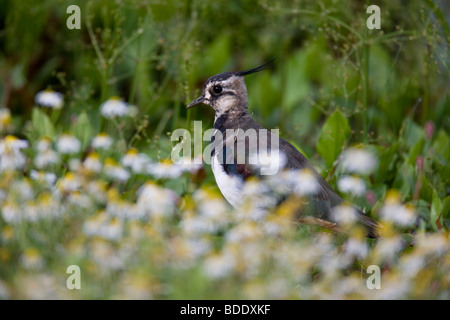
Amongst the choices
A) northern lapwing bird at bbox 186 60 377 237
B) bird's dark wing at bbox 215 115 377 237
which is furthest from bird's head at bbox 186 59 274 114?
bird's dark wing at bbox 215 115 377 237

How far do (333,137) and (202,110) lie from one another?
68.2 inches

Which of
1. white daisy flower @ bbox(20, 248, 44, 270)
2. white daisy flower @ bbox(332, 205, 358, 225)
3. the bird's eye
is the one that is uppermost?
the bird's eye

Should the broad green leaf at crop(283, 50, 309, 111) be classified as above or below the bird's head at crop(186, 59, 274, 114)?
above

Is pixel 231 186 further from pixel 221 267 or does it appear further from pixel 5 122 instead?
pixel 5 122

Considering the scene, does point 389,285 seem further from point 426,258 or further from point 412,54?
point 412,54

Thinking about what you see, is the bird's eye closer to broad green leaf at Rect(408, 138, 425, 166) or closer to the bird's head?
the bird's head

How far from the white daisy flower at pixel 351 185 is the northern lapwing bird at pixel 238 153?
10 cm

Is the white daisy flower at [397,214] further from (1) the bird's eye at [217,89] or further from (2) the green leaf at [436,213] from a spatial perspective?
(1) the bird's eye at [217,89]

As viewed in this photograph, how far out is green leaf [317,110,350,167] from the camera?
4.16m

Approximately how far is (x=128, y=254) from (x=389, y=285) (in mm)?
1001

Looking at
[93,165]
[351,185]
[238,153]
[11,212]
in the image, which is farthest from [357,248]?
[11,212]

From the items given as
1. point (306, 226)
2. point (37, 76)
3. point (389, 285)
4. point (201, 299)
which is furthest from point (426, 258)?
point (37, 76)

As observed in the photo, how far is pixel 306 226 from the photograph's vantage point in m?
3.42

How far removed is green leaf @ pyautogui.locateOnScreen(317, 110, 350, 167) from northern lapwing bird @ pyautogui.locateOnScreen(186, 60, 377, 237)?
67cm
